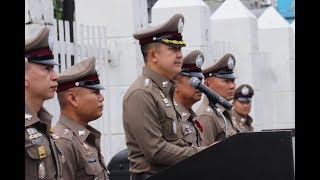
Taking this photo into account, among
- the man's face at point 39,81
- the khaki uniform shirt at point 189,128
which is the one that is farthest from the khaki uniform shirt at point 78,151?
the khaki uniform shirt at point 189,128

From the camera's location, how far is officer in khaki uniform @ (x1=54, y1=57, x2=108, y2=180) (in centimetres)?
443

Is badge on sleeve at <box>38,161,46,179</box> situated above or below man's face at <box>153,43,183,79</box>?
below

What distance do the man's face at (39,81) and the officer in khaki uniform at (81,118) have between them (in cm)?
46

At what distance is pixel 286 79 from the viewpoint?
40.0 ft

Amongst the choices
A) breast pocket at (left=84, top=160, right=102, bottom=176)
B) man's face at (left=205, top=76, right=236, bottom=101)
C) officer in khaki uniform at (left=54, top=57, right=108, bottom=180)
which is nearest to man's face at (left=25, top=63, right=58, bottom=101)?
officer in khaki uniform at (left=54, top=57, right=108, bottom=180)

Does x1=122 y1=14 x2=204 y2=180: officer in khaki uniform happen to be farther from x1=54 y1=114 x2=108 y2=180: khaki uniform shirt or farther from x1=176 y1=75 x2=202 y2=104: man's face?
x1=176 y1=75 x2=202 y2=104: man's face

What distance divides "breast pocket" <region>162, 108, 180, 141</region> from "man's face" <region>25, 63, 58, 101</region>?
3.21 ft

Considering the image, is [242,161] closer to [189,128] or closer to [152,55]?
[152,55]

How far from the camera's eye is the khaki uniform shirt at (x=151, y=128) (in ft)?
15.4

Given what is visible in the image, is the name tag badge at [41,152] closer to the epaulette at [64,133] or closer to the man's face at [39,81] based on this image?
the man's face at [39,81]

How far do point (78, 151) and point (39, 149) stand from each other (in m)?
0.56
